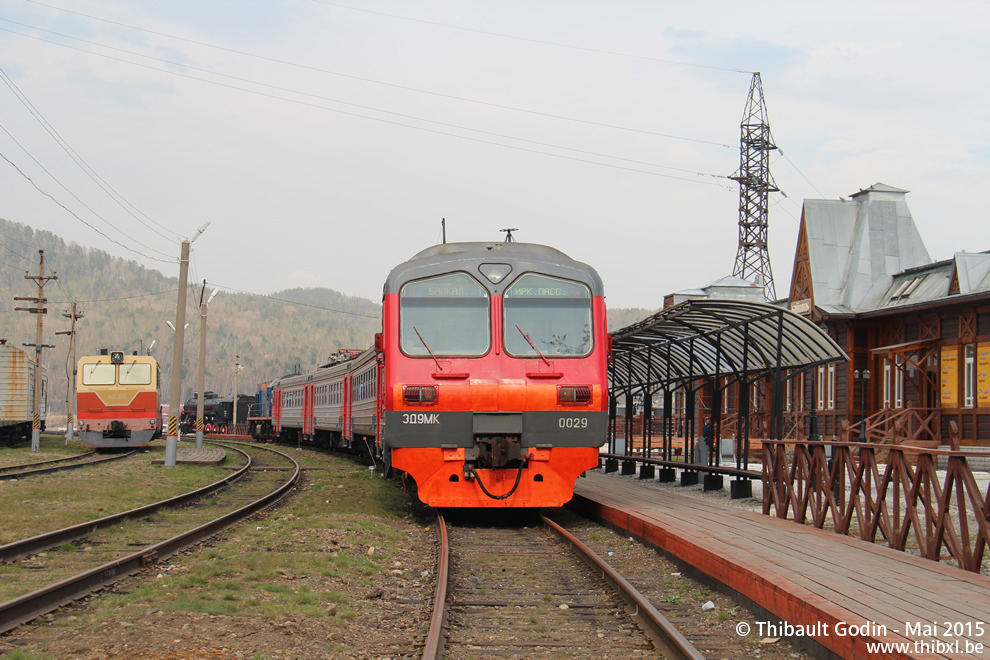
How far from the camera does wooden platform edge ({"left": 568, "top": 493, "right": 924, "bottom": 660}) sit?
5.54m

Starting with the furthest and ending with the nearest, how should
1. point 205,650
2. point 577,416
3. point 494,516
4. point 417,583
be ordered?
point 494,516
point 577,416
point 417,583
point 205,650

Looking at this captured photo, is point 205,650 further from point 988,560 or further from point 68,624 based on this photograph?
point 988,560

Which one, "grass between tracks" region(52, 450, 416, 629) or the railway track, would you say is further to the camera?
"grass between tracks" region(52, 450, 416, 629)

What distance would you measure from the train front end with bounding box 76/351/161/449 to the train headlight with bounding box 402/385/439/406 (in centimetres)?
2137

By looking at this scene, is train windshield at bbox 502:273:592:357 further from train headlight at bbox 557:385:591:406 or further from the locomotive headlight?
train headlight at bbox 557:385:591:406

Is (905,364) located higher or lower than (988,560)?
higher

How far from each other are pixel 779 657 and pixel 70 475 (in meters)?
17.6

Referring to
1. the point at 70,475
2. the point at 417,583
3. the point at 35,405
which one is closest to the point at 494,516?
the point at 417,583

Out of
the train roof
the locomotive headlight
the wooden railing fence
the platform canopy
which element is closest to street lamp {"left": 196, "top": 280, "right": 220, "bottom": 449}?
the platform canopy

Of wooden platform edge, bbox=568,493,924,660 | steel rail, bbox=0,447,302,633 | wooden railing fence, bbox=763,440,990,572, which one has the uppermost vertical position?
wooden railing fence, bbox=763,440,990,572

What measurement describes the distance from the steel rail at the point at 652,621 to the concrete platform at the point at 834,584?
0.71 meters

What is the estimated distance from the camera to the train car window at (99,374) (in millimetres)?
30656

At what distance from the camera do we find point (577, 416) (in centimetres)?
1227

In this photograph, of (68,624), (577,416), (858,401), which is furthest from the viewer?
(858,401)
